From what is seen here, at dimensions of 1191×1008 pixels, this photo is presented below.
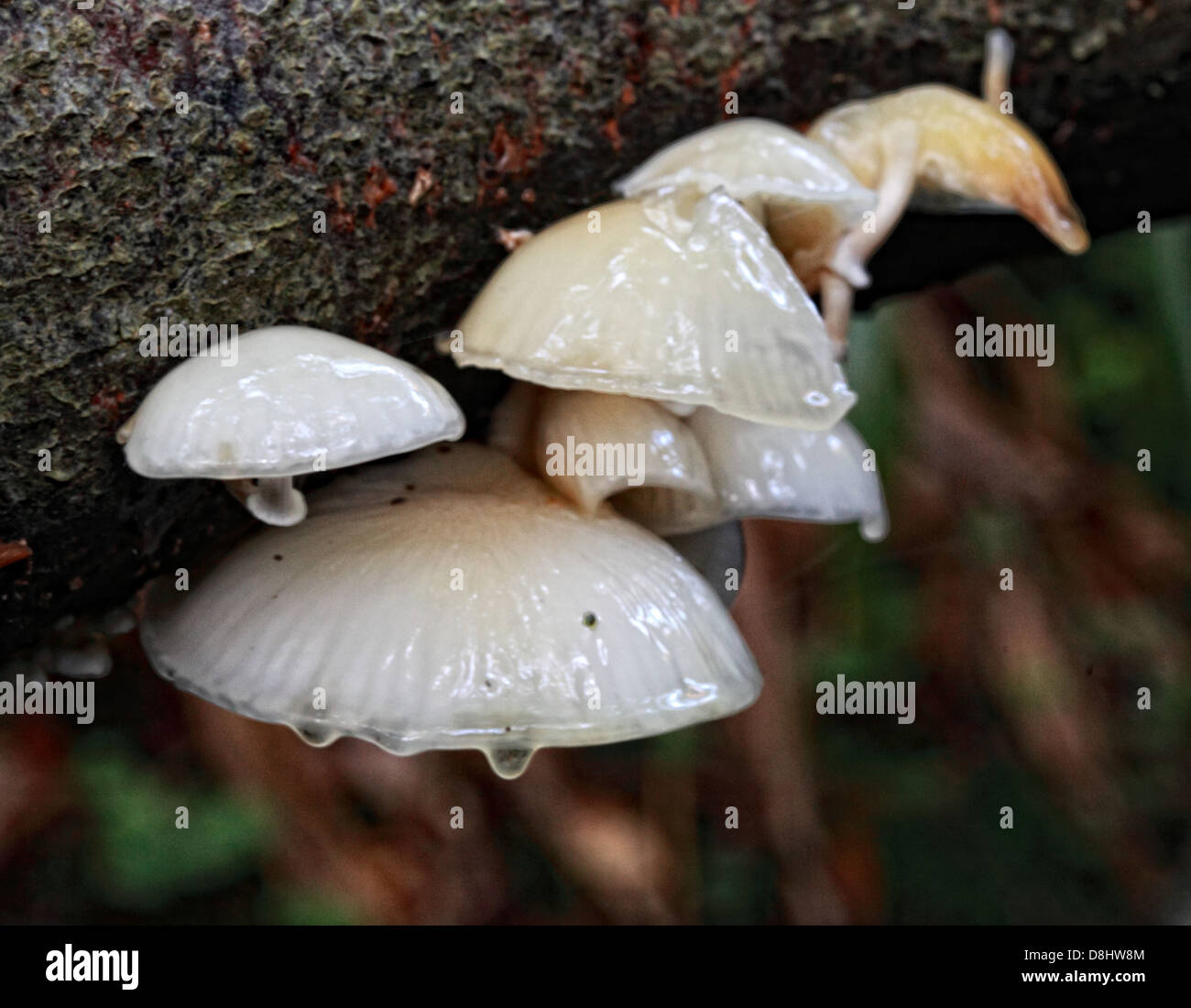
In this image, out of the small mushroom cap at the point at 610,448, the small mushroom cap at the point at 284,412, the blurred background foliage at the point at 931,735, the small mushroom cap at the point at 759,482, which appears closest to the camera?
the small mushroom cap at the point at 284,412

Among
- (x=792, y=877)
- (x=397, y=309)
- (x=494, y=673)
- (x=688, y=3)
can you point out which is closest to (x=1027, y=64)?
(x=688, y=3)

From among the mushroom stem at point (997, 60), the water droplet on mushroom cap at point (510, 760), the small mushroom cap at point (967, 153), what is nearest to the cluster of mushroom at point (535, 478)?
the water droplet on mushroom cap at point (510, 760)

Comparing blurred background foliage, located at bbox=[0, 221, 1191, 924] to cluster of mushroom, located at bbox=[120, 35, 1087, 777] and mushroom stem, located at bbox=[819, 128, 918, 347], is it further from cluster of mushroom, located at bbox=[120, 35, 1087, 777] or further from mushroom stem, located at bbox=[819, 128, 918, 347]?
cluster of mushroom, located at bbox=[120, 35, 1087, 777]

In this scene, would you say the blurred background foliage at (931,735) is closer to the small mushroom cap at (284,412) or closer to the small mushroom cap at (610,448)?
the small mushroom cap at (610,448)

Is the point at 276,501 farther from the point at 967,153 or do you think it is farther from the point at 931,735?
the point at 931,735

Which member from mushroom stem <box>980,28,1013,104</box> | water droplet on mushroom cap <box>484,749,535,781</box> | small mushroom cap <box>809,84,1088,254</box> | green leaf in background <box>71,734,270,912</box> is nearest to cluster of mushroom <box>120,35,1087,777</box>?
water droplet on mushroom cap <box>484,749,535,781</box>

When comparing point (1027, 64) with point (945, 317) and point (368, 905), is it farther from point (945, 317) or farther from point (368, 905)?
point (368, 905)
